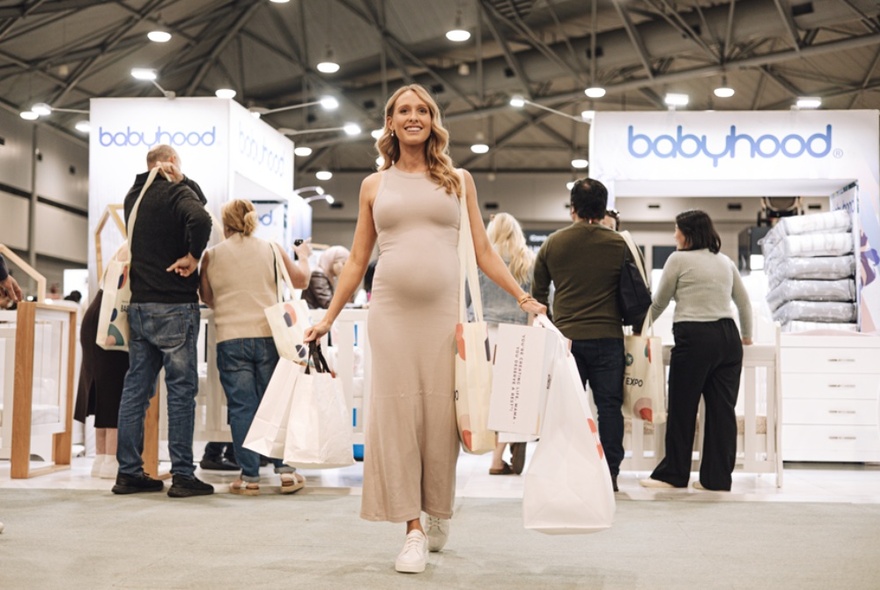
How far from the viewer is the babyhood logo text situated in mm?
7406

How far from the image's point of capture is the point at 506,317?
5.82 m

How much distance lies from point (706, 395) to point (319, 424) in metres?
2.34

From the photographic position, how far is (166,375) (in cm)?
475

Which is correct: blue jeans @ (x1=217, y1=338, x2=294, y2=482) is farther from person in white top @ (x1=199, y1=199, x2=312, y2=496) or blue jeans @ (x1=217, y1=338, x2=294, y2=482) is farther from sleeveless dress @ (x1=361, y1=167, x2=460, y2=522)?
sleeveless dress @ (x1=361, y1=167, x2=460, y2=522)

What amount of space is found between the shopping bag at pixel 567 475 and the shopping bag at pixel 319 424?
0.89m

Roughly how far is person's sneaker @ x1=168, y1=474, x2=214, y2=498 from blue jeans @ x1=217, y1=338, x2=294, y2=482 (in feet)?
0.68

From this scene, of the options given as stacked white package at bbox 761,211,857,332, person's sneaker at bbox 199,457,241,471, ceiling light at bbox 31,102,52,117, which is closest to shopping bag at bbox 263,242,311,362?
person's sneaker at bbox 199,457,241,471

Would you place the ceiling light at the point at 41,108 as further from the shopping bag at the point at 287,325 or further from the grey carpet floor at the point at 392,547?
the grey carpet floor at the point at 392,547

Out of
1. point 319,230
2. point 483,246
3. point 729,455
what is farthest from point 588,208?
point 319,230

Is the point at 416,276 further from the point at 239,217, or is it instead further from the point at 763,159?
the point at 763,159

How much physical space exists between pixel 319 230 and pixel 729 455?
63.0 ft

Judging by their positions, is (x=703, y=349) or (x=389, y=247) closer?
(x=389, y=247)

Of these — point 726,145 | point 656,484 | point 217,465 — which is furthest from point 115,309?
point 726,145

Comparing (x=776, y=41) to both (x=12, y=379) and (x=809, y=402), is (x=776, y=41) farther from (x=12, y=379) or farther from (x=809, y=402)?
(x=12, y=379)
